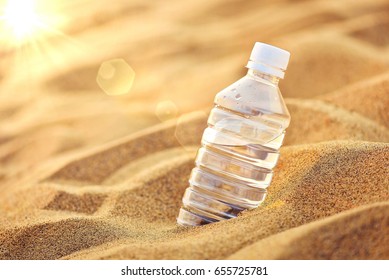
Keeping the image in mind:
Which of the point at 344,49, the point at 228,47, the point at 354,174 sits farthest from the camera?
the point at 228,47

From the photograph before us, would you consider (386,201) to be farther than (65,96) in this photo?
No

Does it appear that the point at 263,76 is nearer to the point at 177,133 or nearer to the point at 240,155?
the point at 240,155

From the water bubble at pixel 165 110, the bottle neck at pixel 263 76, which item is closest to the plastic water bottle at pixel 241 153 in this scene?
the bottle neck at pixel 263 76

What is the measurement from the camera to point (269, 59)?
75.4 inches

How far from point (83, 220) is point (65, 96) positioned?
97.5 inches

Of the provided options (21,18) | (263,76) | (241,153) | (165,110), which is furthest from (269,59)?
(21,18)

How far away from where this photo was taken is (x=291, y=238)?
5.06ft

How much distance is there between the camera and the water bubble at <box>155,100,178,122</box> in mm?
3755

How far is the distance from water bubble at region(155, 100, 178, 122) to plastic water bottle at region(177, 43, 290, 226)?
1533 millimetres

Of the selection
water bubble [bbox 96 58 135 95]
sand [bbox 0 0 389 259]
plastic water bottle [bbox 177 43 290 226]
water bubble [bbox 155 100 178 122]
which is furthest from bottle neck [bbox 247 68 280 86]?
water bubble [bbox 96 58 135 95]

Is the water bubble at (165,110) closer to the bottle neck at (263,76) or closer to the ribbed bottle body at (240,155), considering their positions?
the ribbed bottle body at (240,155)

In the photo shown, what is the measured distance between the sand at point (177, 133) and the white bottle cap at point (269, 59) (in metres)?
0.33
